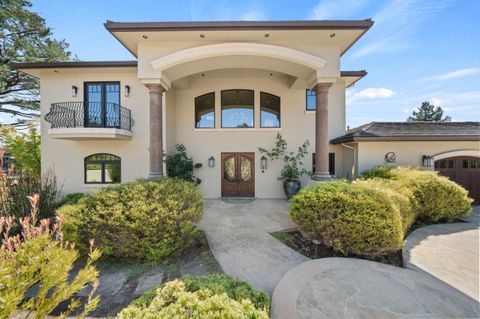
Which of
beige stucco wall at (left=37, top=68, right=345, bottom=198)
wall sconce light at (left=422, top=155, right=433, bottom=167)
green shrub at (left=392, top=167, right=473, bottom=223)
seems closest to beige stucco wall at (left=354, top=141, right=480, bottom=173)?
wall sconce light at (left=422, top=155, right=433, bottom=167)

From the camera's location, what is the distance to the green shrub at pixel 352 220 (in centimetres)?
446

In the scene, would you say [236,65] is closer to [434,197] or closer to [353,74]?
[353,74]

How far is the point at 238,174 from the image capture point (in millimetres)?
10562

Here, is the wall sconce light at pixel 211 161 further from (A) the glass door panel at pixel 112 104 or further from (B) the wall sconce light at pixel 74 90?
(B) the wall sconce light at pixel 74 90

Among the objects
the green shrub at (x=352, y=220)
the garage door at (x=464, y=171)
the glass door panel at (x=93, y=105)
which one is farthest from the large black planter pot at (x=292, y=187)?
the glass door panel at (x=93, y=105)

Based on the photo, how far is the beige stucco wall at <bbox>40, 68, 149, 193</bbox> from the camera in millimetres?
9344

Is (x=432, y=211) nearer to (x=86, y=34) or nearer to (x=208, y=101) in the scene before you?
(x=208, y=101)

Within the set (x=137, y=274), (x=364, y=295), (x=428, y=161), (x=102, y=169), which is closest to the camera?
(x=364, y=295)

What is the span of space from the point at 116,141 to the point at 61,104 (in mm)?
2976

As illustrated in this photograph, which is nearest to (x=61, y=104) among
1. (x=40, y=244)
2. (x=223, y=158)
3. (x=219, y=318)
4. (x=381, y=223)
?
(x=223, y=158)

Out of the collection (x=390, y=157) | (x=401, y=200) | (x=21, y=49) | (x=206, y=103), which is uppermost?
(x=21, y=49)

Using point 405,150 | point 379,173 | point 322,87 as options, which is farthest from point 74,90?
point 405,150

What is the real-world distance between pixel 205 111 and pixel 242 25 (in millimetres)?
4993

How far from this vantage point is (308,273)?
3877 mm
